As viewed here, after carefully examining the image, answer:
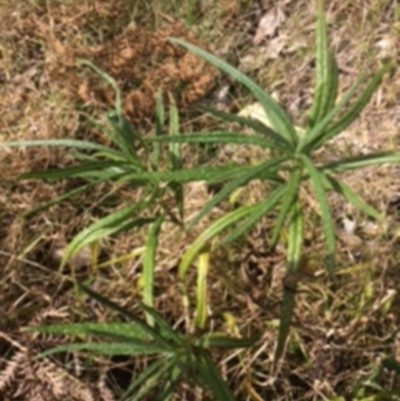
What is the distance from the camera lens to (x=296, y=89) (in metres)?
2.65

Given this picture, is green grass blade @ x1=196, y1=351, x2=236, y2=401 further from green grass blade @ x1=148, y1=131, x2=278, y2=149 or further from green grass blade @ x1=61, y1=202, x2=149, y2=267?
green grass blade @ x1=148, y1=131, x2=278, y2=149

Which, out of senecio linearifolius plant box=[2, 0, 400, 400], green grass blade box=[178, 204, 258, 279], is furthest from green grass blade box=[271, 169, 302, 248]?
green grass blade box=[178, 204, 258, 279]

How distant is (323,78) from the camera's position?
1578mm

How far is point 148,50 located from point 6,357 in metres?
1.05

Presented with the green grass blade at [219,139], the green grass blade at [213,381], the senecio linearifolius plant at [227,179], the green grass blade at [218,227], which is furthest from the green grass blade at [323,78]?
the green grass blade at [213,381]

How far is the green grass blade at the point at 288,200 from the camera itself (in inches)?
59.0

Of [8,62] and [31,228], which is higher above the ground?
[8,62]

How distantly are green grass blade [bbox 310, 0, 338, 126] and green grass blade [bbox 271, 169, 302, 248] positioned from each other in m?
0.10

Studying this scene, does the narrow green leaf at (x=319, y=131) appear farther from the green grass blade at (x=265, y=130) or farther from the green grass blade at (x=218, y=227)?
the green grass blade at (x=218, y=227)

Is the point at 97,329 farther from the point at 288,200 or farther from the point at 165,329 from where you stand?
the point at 288,200

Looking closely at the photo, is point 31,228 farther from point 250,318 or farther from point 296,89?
point 296,89

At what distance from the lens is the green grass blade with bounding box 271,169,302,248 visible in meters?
1.50

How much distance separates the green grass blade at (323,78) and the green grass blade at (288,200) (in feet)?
0.33

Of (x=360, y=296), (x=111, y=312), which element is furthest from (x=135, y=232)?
(x=360, y=296)
